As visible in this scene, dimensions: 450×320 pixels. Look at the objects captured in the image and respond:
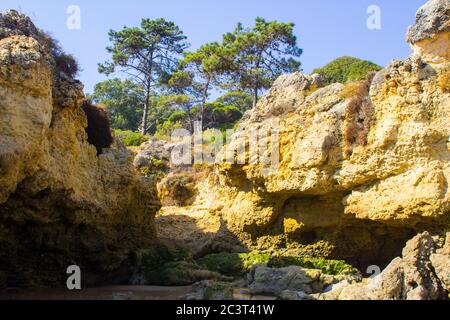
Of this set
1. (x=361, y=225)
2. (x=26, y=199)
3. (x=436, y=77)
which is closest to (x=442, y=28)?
(x=436, y=77)

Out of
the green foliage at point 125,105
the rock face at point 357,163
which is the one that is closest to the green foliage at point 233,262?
the rock face at point 357,163

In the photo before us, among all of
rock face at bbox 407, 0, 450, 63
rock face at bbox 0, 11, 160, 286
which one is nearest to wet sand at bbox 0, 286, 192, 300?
rock face at bbox 0, 11, 160, 286

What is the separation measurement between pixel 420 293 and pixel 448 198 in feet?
16.1

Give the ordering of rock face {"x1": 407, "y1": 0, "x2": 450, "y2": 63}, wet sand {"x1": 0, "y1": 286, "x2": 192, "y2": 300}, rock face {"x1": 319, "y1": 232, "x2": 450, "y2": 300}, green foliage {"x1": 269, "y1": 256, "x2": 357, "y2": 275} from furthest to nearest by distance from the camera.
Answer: rock face {"x1": 407, "y1": 0, "x2": 450, "y2": 63}
green foliage {"x1": 269, "y1": 256, "x2": 357, "y2": 275}
wet sand {"x1": 0, "y1": 286, "x2": 192, "y2": 300}
rock face {"x1": 319, "y1": 232, "x2": 450, "y2": 300}

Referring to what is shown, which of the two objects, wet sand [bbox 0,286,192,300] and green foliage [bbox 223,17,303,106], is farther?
green foliage [bbox 223,17,303,106]

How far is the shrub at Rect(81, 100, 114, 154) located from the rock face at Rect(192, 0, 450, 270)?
519 cm

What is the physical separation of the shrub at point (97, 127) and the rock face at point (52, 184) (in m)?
0.56

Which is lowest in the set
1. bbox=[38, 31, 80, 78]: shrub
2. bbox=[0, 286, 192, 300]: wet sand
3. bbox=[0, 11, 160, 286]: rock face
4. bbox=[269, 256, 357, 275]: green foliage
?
bbox=[0, 286, 192, 300]: wet sand

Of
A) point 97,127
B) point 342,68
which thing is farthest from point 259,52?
point 97,127

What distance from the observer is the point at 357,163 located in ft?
65.4

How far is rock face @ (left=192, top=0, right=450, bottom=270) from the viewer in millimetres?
18391

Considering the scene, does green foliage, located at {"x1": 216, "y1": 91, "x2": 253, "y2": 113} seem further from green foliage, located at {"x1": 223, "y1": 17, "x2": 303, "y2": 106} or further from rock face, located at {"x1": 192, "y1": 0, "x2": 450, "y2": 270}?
rock face, located at {"x1": 192, "y1": 0, "x2": 450, "y2": 270}

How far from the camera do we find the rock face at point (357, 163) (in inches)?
724
